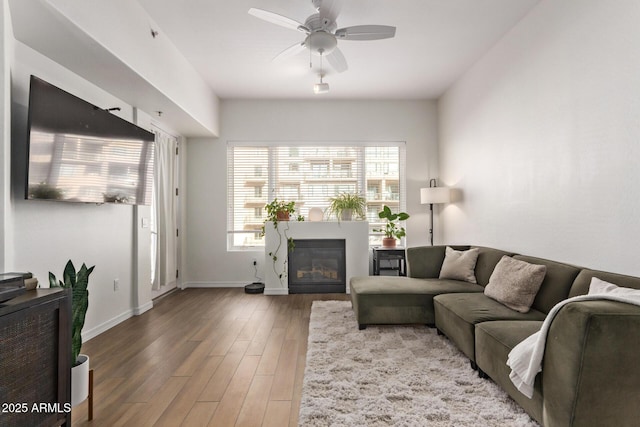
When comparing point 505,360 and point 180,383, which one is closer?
point 505,360

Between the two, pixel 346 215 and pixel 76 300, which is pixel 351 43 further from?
pixel 76 300

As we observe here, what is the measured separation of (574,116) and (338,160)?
11.5ft

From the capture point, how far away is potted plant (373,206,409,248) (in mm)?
5348

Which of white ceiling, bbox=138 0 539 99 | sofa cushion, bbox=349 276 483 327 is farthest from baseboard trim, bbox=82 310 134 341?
white ceiling, bbox=138 0 539 99

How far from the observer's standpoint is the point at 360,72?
4617 millimetres

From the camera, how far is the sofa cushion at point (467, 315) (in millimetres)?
2531

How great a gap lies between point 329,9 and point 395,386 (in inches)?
104

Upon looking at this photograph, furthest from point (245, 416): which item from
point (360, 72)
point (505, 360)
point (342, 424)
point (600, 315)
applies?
point (360, 72)

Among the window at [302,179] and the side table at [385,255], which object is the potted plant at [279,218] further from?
the side table at [385,255]

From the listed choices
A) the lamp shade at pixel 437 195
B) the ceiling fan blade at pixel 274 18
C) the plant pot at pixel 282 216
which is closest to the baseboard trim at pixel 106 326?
the plant pot at pixel 282 216

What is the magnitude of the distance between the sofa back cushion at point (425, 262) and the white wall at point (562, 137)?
23.7 inches

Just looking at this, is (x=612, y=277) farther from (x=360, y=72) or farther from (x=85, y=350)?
(x=85, y=350)

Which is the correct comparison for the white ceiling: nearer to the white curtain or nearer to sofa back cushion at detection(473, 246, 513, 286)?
the white curtain

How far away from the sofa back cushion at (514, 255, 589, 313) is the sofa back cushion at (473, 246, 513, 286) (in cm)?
66
